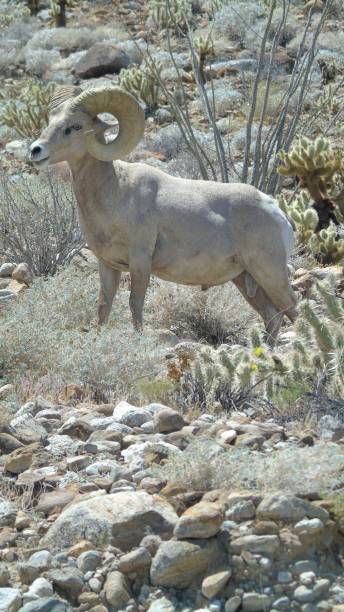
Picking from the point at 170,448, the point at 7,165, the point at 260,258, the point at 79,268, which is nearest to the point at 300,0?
the point at 7,165

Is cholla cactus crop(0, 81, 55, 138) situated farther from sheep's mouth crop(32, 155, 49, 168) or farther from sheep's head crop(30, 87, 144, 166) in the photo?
sheep's mouth crop(32, 155, 49, 168)

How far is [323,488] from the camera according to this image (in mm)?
5508

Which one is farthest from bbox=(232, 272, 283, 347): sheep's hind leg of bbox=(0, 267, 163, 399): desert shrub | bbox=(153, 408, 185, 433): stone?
bbox=(153, 408, 185, 433): stone

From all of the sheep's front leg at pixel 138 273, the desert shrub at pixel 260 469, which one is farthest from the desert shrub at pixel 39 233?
the desert shrub at pixel 260 469

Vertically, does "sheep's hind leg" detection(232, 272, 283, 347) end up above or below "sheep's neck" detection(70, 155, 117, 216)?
A: below

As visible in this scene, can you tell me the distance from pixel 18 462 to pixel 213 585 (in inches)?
68.7

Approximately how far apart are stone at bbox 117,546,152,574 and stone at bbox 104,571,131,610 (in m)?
0.05

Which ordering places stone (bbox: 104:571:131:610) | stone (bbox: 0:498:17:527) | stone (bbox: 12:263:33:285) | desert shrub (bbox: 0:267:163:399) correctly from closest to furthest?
stone (bbox: 104:571:131:610)
stone (bbox: 0:498:17:527)
desert shrub (bbox: 0:267:163:399)
stone (bbox: 12:263:33:285)

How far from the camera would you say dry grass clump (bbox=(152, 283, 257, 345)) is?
11953 millimetres

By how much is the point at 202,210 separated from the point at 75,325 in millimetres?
1620

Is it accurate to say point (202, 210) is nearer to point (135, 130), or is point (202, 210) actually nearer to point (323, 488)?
point (135, 130)

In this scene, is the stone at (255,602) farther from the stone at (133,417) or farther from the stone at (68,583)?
the stone at (133,417)

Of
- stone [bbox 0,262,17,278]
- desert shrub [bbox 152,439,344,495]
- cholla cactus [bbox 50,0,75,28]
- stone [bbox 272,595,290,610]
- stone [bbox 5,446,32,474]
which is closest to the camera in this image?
stone [bbox 272,595,290,610]

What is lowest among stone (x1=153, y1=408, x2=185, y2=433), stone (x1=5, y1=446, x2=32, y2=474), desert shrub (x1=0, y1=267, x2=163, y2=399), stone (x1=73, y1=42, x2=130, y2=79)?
stone (x1=73, y1=42, x2=130, y2=79)
